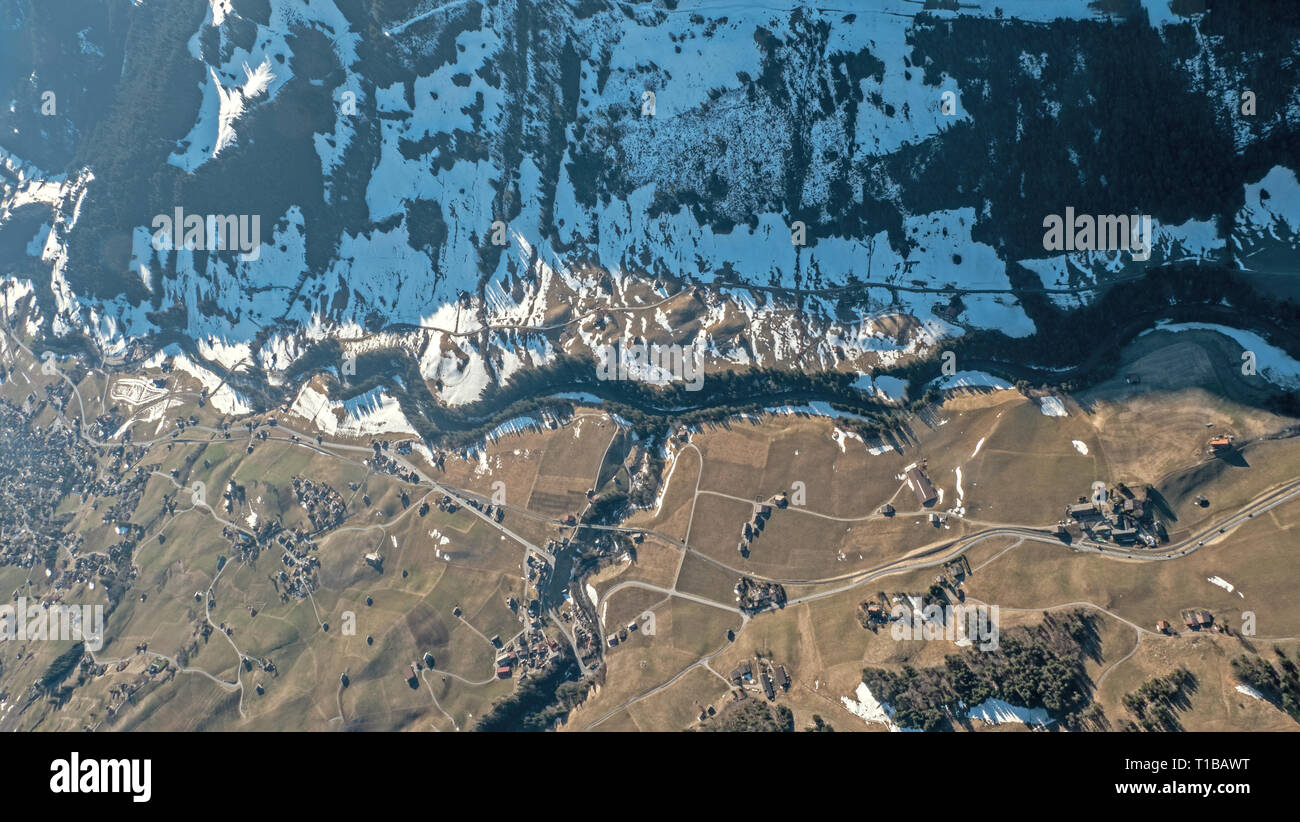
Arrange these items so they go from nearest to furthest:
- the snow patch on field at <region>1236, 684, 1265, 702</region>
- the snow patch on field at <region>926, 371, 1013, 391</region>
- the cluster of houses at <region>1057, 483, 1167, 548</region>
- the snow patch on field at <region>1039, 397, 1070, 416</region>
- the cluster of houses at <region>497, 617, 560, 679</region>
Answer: the snow patch on field at <region>1236, 684, 1265, 702</region> → the cluster of houses at <region>1057, 483, 1167, 548</region> → the snow patch on field at <region>1039, 397, 1070, 416</region> → the snow patch on field at <region>926, 371, 1013, 391</region> → the cluster of houses at <region>497, 617, 560, 679</region>

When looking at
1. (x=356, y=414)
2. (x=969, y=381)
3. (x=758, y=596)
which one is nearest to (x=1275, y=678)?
(x=969, y=381)

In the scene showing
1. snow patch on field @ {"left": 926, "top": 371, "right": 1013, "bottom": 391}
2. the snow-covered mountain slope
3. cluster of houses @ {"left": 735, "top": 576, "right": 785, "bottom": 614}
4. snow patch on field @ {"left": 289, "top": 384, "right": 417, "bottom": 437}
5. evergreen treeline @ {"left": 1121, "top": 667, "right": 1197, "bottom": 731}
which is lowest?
evergreen treeline @ {"left": 1121, "top": 667, "right": 1197, "bottom": 731}

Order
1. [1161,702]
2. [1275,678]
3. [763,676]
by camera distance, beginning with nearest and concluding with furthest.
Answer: [1275,678], [1161,702], [763,676]

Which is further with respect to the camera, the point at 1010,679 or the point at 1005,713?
the point at 1010,679

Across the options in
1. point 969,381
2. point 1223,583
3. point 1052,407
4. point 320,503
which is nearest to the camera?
point 1223,583

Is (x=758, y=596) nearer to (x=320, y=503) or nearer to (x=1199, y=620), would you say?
(x=1199, y=620)

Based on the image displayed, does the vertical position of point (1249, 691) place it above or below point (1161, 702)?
above

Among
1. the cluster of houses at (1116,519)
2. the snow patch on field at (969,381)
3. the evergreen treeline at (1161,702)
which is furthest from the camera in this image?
the snow patch on field at (969,381)

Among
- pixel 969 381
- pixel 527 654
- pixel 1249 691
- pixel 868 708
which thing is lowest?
pixel 868 708

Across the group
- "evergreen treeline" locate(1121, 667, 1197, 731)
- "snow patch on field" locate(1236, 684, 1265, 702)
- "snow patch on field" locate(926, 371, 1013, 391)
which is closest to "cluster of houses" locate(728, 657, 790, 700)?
"evergreen treeline" locate(1121, 667, 1197, 731)

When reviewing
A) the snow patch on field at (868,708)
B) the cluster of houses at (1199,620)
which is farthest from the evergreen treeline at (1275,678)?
the snow patch on field at (868,708)

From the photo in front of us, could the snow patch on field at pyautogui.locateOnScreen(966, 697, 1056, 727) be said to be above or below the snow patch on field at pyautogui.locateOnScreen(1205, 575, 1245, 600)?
below

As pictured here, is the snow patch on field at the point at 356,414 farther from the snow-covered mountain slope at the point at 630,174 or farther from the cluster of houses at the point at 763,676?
the cluster of houses at the point at 763,676

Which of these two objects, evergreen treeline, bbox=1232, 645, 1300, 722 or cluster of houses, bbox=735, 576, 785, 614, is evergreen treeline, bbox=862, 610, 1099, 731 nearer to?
evergreen treeline, bbox=1232, 645, 1300, 722
